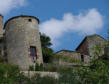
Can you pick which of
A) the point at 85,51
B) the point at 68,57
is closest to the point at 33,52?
the point at 68,57

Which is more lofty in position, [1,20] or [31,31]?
[1,20]

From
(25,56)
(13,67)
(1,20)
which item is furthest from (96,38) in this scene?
(13,67)

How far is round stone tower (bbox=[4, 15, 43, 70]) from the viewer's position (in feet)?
77.3

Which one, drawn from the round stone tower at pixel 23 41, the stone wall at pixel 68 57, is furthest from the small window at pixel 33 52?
the stone wall at pixel 68 57

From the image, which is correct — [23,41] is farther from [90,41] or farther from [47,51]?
[90,41]

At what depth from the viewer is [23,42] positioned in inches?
949

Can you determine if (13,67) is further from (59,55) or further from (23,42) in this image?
(59,55)

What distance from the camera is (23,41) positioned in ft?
79.3

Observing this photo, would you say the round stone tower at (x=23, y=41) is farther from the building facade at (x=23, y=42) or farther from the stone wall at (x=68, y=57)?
the stone wall at (x=68, y=57)

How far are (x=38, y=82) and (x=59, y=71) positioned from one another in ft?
10.5

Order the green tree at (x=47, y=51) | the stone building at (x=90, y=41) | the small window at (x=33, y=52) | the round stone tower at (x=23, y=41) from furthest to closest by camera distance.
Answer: the stone building at (x=90, y=41), the green tree at (x=47, y=51), the small window at (x=33, y=52), the round stone tower at (x=23, y=41)

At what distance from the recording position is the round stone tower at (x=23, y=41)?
23.6 m

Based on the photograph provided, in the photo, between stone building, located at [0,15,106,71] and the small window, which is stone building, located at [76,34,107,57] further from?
the small window

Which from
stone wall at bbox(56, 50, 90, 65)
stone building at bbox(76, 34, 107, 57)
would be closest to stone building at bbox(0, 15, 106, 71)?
stone wall at bbox(56, 50, 90, 65)
